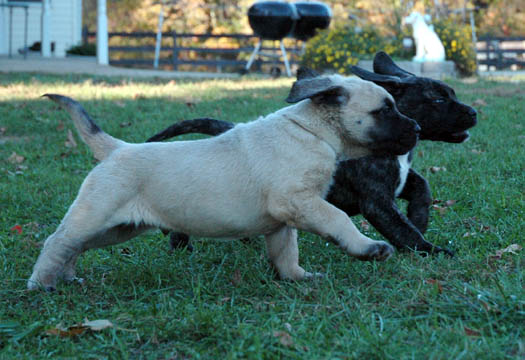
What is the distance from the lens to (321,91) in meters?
3.28

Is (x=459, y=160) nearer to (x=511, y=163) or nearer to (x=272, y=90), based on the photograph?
(x=511, y=163)

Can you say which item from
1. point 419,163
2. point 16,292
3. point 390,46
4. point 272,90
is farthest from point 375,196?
point 390,46

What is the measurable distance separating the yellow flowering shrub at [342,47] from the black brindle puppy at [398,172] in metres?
10.2

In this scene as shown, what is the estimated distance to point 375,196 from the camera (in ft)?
12.5

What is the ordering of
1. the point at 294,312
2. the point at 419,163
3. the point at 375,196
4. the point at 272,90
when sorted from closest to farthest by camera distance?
the point at 294,312
the point at 375,196
the point at 419,163
the point at 272,90

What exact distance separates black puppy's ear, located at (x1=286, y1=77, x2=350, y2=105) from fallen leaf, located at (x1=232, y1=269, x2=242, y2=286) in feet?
3.25

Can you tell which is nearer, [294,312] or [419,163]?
[294,312]

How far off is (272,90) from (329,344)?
8.73 metres

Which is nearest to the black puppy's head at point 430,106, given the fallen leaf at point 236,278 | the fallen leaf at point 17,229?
the fallen leaf at point 236,278

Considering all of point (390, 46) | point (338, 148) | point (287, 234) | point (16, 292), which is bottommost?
point (16, 292)

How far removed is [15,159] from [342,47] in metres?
9.99

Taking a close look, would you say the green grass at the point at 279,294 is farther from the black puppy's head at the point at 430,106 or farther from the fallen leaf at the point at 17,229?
the black puppy's head at the point at 430,106

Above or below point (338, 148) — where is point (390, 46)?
above

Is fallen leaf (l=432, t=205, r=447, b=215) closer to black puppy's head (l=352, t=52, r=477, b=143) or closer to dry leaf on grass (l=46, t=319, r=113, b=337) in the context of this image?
black puppy's head (l=352, t=52, r=477, b=143)
